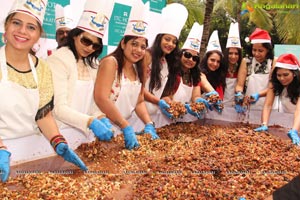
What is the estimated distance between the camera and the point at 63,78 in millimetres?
2148

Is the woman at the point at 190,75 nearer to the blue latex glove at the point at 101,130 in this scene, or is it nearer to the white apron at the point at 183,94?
the white apron at the point at 183,94

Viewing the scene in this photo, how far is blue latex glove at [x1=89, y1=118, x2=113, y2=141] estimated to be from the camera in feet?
6.39

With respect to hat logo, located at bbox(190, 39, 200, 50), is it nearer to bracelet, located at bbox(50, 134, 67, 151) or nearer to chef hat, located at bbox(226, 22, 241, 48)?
chef hat, located at bbox(226, 22, 241, 48)

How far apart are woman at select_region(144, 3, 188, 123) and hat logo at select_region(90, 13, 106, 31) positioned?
808 mm

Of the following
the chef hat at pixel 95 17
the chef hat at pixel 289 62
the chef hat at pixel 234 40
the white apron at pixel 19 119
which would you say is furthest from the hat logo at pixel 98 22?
the chef hat at pixel 234 40

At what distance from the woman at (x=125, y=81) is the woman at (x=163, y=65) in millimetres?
311

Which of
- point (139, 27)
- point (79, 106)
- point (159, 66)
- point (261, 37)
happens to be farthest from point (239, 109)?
point (79, 106)

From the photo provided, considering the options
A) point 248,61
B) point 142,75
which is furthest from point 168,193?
point 248,61

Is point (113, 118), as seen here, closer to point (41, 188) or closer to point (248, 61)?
point (41, 188)

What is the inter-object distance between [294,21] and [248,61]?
823cm

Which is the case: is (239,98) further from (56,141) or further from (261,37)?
(56,141)

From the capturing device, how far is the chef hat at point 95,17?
2201 millimetres

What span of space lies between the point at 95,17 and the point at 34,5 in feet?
1.72

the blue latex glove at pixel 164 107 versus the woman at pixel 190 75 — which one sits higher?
the woman at pixel 190 75
